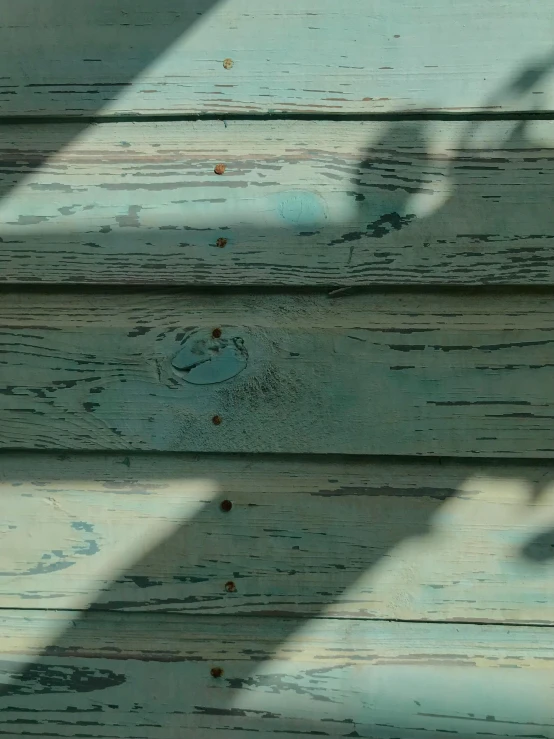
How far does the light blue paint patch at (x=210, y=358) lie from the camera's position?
36.6 inches

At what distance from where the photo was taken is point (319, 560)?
0.94 metres

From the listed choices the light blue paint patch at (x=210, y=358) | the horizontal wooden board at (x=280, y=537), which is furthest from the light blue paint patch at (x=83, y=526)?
the light blue paint patch at (x=210, y=358)

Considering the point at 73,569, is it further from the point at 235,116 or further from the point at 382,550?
the point at 235,116

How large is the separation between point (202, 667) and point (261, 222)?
2.06ft

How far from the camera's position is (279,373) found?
0.93 meters

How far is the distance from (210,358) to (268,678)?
46 cm

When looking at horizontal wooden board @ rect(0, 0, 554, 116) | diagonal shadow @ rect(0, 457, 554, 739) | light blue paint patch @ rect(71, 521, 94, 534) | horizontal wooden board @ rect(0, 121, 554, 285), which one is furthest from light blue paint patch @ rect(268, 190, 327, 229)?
light blue paint patch @ rect(71, 521, 94, 534)

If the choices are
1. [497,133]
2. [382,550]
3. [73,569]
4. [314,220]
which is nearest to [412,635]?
[382,550]

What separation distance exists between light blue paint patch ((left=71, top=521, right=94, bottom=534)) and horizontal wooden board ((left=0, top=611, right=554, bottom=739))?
128 millimetres

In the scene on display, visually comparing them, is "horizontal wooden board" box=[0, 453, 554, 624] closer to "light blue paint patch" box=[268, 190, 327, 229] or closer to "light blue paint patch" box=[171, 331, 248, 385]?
"light blue paint patch" box=[171, 331, 248, 385]

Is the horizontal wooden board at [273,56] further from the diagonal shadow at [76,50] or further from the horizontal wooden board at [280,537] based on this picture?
the horizontal wooden board at [280,537]

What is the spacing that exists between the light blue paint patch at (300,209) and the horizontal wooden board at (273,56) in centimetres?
11

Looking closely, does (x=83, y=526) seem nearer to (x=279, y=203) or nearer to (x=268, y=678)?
(x=268, y=678)

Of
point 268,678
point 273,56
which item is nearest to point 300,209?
point 273,56
